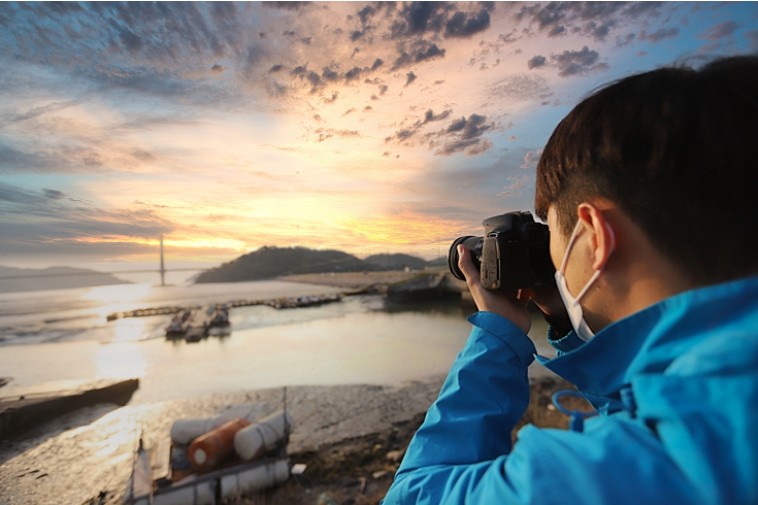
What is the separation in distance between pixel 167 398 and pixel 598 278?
8.67 metres

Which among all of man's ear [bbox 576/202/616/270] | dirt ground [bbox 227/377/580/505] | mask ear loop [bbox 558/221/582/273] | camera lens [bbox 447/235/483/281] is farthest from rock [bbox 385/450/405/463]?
man's ear [bbox 576/202/616/270]

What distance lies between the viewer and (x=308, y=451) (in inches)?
199

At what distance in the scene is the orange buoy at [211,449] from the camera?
3773mm

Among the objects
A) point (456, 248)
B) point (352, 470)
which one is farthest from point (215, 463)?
point (456, 248)

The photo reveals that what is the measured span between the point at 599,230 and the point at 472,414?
0.40 meters

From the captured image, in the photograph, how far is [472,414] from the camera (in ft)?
2.60

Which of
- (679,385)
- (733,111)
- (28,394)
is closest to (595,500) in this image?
(679,385)

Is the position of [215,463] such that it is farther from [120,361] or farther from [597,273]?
[120,361]

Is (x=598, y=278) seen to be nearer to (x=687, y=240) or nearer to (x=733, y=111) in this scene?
(x=687, y=240)

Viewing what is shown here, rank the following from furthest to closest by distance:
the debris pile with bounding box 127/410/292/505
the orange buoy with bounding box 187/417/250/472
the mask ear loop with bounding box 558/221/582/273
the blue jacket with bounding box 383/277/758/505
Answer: the orange buoy with bounding box 187/417/250/472, the debris pile with bounding box 127/410/292/505, the mask ear loop with bounding box 558/221/582/273, the blue jacket with bounding box 383/277/758/505

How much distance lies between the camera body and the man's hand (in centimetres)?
2

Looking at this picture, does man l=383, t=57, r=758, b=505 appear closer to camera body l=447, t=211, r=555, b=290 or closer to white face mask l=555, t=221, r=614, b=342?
white face mask l=555, t=221, r=614, b=342

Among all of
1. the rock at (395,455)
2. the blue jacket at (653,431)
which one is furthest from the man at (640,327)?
the rock at (395,455)

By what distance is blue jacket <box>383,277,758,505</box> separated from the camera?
43 cm
